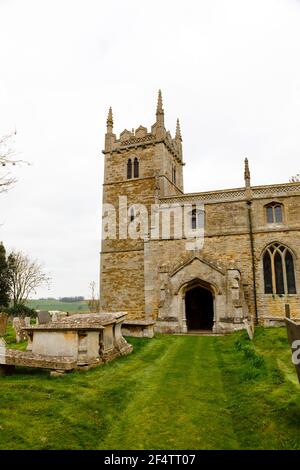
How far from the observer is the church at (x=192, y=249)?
63.7 feet

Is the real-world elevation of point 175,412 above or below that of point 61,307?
below

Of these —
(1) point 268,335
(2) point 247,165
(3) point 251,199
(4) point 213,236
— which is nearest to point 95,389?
(1) point 268,335

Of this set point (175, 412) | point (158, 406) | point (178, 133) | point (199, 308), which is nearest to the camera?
point (175, 412)

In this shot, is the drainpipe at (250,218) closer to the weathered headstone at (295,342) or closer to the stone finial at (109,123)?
the stone finial at (109,123)

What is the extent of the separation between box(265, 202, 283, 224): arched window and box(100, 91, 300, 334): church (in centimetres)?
6

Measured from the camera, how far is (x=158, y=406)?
6.45 metres

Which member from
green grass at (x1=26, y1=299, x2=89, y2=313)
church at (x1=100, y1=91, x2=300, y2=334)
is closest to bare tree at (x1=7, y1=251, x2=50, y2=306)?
church at (x1=100, y1=91, x2=300, y2=334)

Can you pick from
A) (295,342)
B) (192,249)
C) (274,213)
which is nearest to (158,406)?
(295,342)

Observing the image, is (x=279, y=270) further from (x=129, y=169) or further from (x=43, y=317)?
(x=43, y=317)

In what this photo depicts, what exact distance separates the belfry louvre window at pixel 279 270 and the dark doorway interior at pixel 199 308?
423 centimetres

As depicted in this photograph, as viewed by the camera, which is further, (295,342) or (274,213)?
(274,213)

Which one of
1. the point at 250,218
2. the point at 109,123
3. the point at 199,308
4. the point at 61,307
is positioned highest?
the point at 109,123

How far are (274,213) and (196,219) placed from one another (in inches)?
196

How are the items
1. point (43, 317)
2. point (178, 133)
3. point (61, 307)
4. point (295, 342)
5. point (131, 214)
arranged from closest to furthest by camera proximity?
point (295, 342) < point (43, 317) < point (131, 214) < point (178, 133) < point (61, 307)
